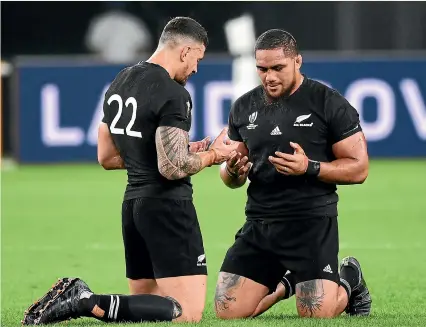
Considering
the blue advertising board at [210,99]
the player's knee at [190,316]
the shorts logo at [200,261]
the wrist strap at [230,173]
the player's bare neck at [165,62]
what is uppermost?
the blue advertising board at [210,99]

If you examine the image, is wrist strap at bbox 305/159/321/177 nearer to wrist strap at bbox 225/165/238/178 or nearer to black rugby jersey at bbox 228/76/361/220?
black rugby jersey at bbox 228/76/361/220

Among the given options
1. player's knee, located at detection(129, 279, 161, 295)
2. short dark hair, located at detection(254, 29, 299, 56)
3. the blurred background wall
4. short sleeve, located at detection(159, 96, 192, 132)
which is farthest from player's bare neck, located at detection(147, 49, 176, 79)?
the blurred background wall

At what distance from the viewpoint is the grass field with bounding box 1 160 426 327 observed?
8.76 meters

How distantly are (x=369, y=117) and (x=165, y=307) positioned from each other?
46.5 ft

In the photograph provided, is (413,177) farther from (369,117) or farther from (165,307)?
(165,307)

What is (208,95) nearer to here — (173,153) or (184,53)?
(184,53)

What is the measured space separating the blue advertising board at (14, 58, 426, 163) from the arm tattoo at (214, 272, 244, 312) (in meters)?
12.9

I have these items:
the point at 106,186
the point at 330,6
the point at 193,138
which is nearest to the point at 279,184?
the point at 106,186

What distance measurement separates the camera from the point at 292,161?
766cm

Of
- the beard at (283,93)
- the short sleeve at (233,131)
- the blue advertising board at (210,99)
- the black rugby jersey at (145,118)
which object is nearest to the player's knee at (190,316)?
the black rugby jersey at (145,118)

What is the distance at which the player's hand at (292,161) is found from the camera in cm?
765

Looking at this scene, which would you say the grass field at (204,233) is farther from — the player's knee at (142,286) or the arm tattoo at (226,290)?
the player's knee at (142,286)

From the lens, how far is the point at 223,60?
21.3m

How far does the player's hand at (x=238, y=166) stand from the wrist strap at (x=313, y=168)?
414 millimetres
